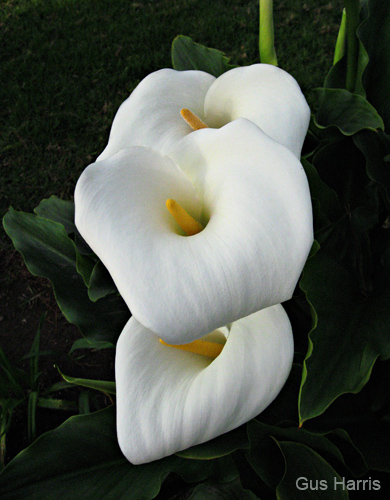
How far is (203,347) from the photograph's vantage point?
24.2 inches

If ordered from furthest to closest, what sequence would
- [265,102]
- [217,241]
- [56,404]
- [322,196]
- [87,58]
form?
[87,58] → [56,404] → [322,196] → [265,102] → [217,241]

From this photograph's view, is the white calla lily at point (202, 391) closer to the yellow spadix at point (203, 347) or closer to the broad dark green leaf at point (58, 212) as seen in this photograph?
the yellow spadix at point (203, 347)

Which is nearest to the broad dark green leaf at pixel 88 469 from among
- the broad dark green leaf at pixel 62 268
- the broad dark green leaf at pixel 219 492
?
the broad dark green leaf at pixel 219 492

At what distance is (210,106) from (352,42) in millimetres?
243

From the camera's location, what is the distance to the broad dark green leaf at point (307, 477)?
58cm

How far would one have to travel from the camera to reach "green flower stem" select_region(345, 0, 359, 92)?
675 mm

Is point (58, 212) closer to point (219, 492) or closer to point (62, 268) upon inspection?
point (62, 268)

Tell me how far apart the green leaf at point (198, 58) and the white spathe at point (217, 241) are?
0.39 meters

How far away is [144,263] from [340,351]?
0.27m

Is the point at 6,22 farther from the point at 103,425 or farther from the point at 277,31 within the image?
the point at 103,425

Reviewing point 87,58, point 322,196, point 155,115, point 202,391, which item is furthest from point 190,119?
point 87,58

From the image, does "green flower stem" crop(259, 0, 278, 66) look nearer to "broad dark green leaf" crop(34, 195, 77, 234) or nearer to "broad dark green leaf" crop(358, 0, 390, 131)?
"broad dark green leaf" crop(358, 0, 390, 131)

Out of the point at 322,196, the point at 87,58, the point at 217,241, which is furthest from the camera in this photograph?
the point at 87,58

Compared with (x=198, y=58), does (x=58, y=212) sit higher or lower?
lower
